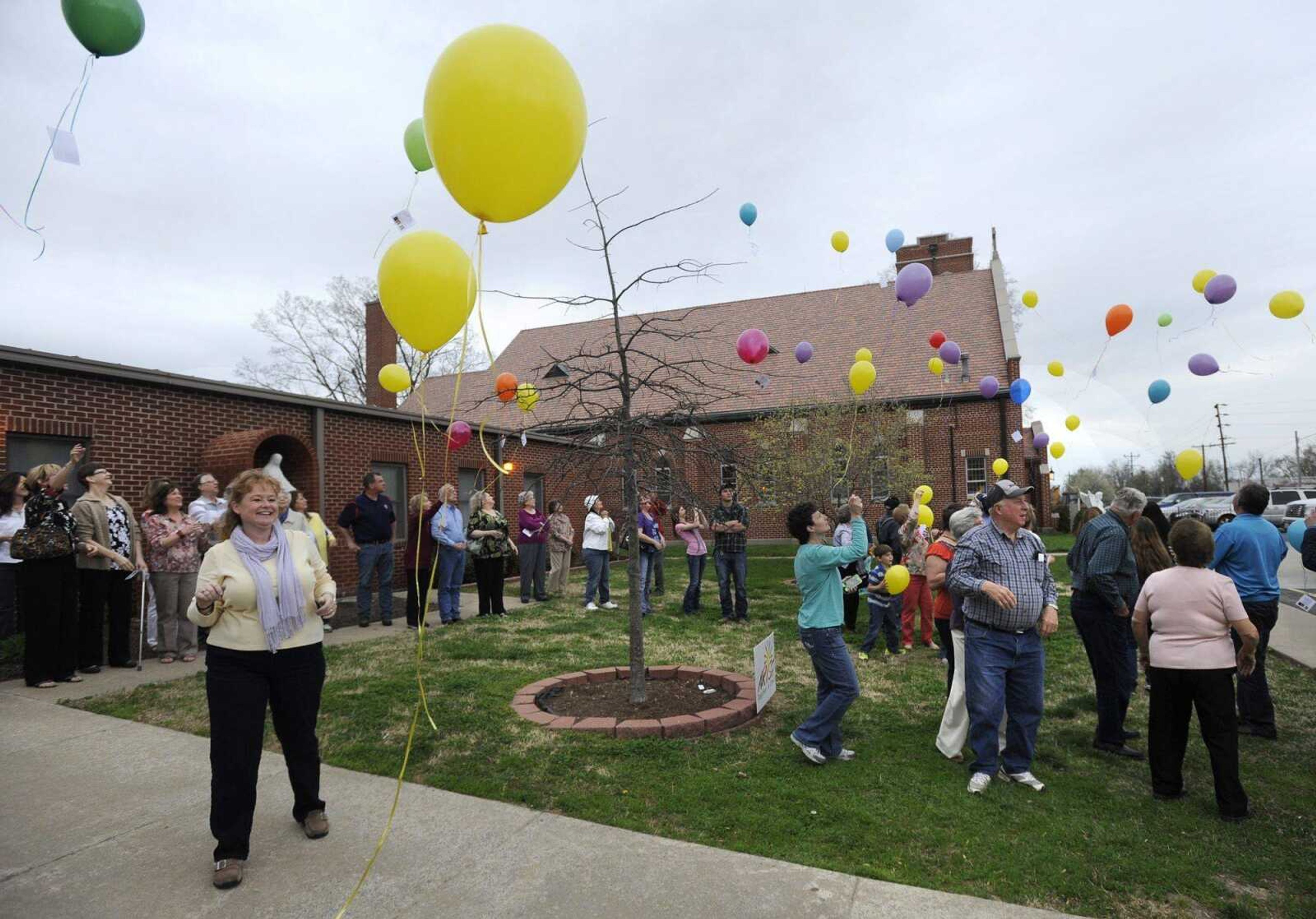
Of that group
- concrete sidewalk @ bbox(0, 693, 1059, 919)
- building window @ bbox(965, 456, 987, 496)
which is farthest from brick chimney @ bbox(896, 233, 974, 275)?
concrete sidewalk @ bbox(0, 693, 1059, 919)

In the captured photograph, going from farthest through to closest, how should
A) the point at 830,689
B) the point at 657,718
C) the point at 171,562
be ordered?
1. the point at 171,562
2. the point at 657,718
3. the point at 830,689

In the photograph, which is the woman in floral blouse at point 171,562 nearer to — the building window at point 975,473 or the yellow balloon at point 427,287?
the yellow balloon at point 427,287

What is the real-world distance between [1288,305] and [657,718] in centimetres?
781

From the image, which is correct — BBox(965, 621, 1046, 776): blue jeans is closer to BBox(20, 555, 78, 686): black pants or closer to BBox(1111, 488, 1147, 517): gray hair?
BBox(1111, 488, 1147, 517): gray hair

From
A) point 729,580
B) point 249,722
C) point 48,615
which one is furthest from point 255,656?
point 729,580

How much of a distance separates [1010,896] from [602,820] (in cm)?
178

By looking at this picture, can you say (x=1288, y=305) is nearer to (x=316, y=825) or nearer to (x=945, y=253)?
(x=316, y=825)

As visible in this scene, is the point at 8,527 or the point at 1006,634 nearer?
the point at 1006,634

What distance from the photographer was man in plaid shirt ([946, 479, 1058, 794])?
4043 millimetres

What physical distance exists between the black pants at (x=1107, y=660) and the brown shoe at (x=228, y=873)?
4.72m

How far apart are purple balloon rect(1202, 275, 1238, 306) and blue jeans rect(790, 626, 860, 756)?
23.3 feet

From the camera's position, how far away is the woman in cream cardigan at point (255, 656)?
309 cm

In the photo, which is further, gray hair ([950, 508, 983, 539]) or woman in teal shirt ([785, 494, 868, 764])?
gray hair ([950, 508, 983, 539])

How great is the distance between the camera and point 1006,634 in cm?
407
